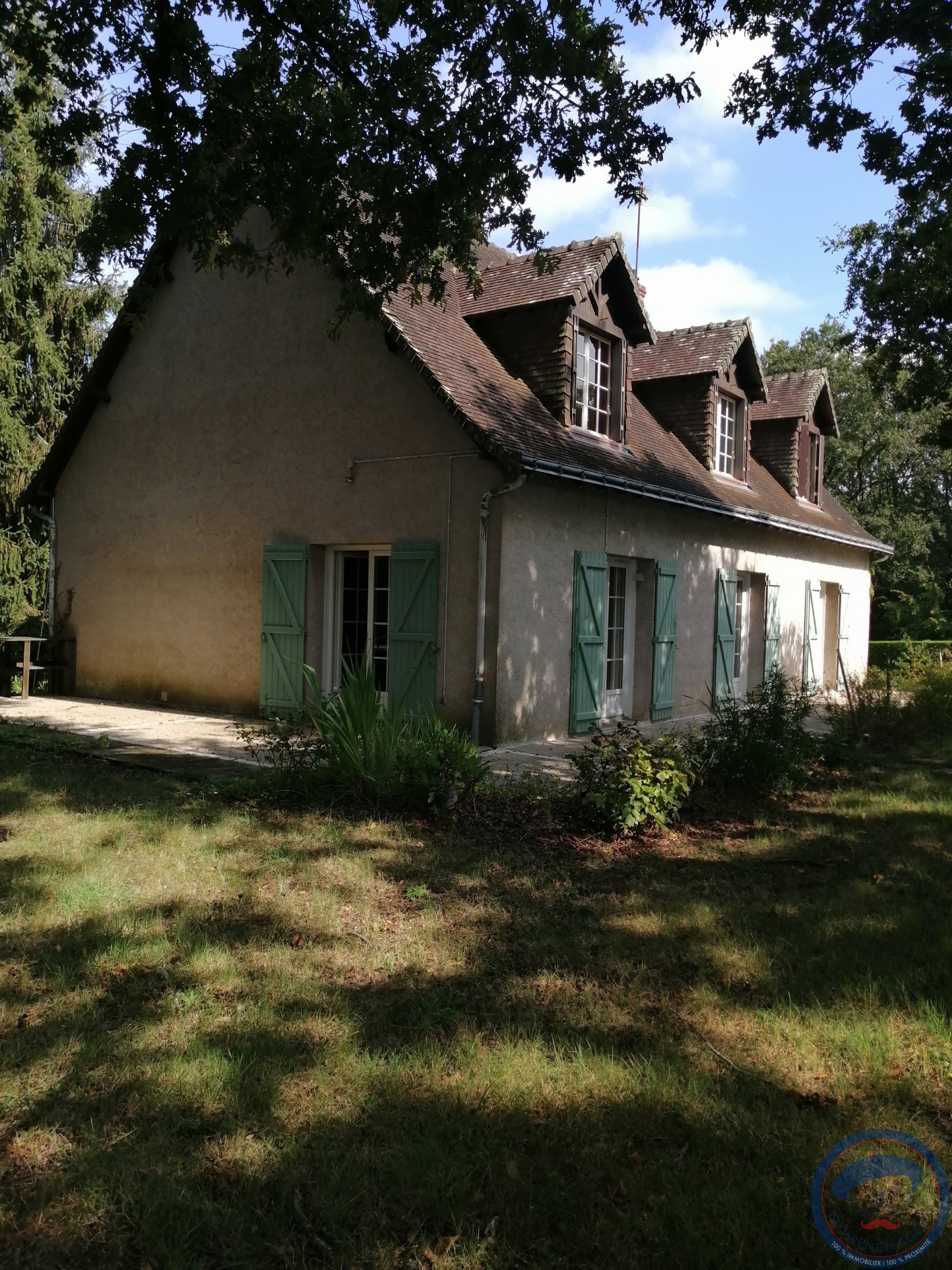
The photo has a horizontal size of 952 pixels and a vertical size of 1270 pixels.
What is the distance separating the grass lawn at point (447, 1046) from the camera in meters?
2.26

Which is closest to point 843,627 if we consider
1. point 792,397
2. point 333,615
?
point 792,397

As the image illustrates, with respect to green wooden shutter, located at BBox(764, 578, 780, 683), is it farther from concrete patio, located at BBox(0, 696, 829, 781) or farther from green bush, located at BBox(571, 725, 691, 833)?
green bush, located at BBox(571, 725, 691, 833)

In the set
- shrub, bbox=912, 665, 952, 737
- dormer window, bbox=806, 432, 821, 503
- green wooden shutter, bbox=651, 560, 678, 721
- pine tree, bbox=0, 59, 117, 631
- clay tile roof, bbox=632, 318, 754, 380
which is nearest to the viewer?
shrub, bbox=912, 665, 952, 737

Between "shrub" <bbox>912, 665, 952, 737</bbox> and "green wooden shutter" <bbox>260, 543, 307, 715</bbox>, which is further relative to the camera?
"green wooden shutter" <bbox>260, 543, 307, 715</bbox>

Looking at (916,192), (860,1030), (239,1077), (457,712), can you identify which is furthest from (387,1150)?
(916,192)

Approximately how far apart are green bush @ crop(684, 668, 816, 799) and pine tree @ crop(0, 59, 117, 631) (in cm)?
1226

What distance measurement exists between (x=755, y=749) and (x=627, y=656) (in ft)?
16.0

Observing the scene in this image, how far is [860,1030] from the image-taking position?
3234 millimetres

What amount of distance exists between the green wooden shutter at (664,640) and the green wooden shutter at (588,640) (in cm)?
124

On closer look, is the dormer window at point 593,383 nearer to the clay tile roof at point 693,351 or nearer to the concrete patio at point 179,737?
the clay tile roof at point 693,351

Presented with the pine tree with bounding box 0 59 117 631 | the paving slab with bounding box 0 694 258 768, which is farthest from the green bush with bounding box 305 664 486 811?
the pine tree with bounding box 0 59 117 631

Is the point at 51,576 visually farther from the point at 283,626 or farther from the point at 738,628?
the point at 738,628

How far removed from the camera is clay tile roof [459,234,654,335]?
10.4 metres

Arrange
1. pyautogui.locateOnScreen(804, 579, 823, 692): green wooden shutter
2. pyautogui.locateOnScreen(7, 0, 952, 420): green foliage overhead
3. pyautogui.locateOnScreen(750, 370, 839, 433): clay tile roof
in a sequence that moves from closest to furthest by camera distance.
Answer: pyautogui.locateOnScreen(7, 0, 952, 420): green foliage overhead, pyautogui.locateOnScreen(804, 579, 823, 692): green wooden shutter, pyautogui.locateOnScreen(750, 370, 839, 433): clay tile roof
